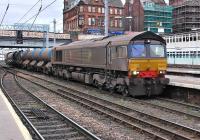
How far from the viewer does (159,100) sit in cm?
2022

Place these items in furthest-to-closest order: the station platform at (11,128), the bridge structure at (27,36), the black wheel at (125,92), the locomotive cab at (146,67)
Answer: the bridge structure at (27,36) → the black wheel at (125,92) → the locomotive cab at (146,67) → the station platform at (11,128)

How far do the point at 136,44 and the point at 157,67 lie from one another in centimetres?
151

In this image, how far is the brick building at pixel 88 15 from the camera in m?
124

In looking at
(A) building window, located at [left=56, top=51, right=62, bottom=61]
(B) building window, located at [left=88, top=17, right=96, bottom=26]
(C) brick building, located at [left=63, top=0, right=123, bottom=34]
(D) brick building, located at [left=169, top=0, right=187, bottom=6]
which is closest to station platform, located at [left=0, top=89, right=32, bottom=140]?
(A) building window, located at [left=56, top=51, right=62, bottom=61]

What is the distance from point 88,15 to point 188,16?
1309 inches

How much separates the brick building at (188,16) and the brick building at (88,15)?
19274mm

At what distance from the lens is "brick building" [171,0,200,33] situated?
13800 cm

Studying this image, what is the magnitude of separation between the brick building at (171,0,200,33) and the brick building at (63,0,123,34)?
19.3 meters

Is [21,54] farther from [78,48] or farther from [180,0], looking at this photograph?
[180,0]

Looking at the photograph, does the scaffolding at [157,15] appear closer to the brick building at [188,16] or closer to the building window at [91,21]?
the brick building at [188,16]

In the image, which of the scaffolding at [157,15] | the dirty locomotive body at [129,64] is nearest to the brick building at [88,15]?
the scaffolding at [157,15]

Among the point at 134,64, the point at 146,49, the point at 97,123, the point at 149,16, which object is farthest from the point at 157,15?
the point at 97,123

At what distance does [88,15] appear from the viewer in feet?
416

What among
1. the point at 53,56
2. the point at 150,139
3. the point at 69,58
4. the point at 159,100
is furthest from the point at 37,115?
the point at 53,56
